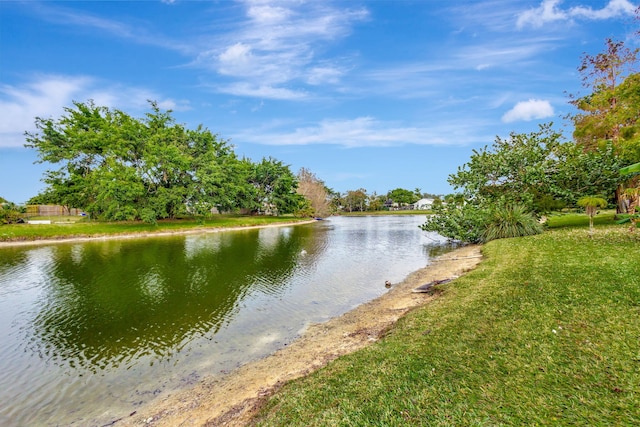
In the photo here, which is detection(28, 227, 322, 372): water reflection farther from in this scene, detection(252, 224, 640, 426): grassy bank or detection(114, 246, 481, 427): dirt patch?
detection(252, 224, 640, 426): grassy bank

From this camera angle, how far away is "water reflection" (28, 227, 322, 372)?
8.01m

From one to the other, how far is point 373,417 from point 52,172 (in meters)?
52.2

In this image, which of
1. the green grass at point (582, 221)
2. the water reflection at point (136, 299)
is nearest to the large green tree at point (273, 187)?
the water reflection at point (136, 299)

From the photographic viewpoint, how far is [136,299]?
462 inches

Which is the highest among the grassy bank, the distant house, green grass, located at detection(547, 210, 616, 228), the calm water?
the distant house

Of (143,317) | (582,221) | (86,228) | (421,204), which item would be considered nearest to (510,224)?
(582,221)

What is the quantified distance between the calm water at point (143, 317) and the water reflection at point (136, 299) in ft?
0.16

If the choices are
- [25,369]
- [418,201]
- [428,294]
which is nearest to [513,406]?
[428,294]

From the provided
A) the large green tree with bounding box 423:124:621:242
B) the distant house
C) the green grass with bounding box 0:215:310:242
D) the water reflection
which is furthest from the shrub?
the distant house

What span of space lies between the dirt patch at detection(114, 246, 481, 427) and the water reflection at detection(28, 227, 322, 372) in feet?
7.43

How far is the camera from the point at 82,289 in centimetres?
1321

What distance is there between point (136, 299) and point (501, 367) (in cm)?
1215

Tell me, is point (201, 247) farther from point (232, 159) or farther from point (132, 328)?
point (232, 159)

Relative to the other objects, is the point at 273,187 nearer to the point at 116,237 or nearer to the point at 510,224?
the point at 116,237
